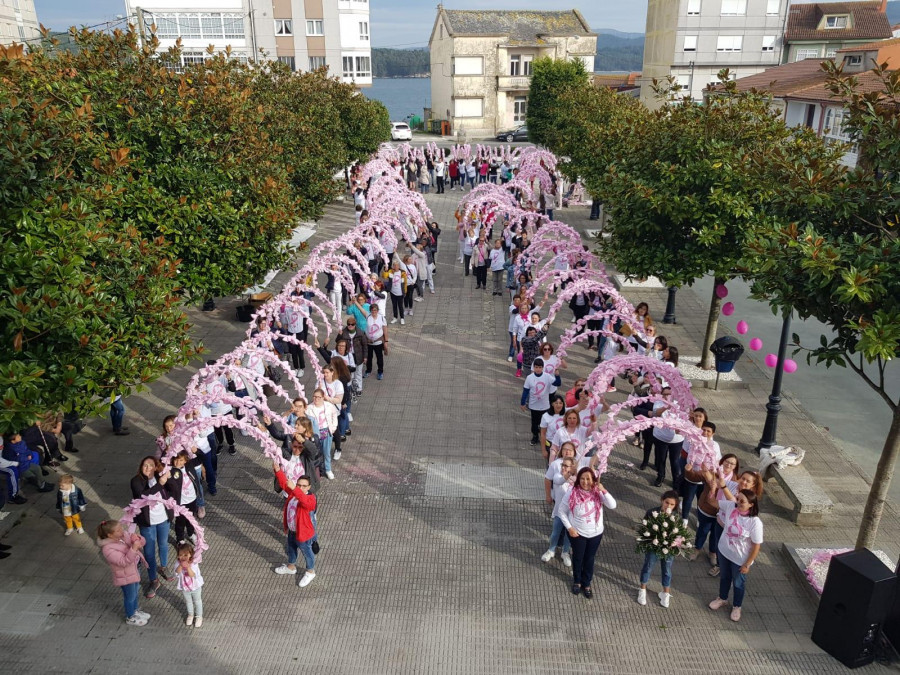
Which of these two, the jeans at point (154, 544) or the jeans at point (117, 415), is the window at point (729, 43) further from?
the jeans at point (154, 544)

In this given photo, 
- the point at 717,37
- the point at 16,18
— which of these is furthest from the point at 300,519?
the point at 16,18

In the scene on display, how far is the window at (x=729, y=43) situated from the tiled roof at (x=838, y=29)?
402cm

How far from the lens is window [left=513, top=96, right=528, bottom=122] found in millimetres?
67625

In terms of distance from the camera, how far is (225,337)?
16.7 m

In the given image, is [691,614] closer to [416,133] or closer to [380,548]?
[380,548]

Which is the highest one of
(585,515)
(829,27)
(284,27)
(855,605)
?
(284,27)

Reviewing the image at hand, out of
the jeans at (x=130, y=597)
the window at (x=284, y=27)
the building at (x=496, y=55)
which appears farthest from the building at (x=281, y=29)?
the jeans at (x=130, y=597)

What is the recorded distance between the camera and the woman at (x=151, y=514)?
26.6ft

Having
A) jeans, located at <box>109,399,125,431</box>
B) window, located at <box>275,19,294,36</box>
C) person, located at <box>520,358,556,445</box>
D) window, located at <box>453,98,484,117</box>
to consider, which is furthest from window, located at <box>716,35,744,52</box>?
jeans, located at <box>109,399,125,431</box>

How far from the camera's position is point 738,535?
7.39 metres

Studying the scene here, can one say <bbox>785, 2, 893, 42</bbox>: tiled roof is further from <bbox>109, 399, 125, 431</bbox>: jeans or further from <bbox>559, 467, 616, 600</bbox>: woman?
<bbox>109, 399, 125, 431</bbox>: jeans

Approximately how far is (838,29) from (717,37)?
382 inches

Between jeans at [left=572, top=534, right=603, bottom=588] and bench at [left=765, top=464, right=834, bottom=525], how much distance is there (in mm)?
3387

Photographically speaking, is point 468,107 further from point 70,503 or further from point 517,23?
point 70,503
